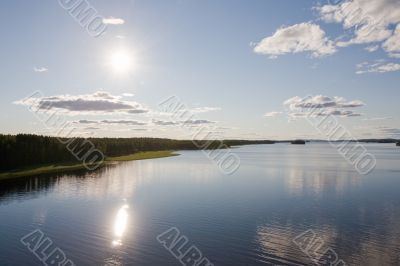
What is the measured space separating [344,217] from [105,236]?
31157 mm

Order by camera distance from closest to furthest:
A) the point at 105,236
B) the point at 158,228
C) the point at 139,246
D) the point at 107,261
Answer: the point at 107,261 < the point at 139,246 < the point at 105,236 < the point at 158,228

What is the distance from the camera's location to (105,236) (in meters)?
43.8

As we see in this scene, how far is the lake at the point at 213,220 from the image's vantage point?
1458 inches

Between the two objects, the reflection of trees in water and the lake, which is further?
the reflection of trees in water

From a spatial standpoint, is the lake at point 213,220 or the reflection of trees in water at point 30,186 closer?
the lake at point 213,220

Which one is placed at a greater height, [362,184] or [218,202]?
[362,184]

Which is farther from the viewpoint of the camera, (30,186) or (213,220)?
(30,186)

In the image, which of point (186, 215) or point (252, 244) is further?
point (186, 215)

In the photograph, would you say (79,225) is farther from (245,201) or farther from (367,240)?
(367,240)

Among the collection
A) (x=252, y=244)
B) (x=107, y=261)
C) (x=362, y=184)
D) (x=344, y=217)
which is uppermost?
(x=362, y=184)

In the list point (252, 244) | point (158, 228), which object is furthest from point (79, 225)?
point (252, 244)

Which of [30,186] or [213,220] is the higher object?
[30,186]

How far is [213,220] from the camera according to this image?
50.5 metres

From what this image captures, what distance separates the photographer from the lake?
3703cm
